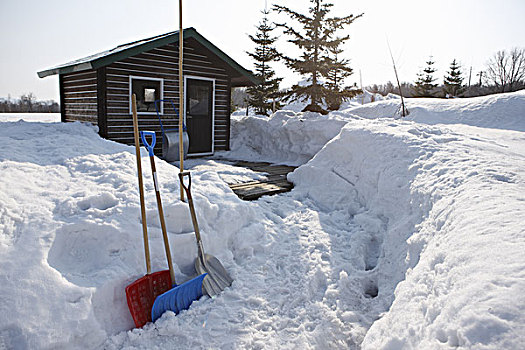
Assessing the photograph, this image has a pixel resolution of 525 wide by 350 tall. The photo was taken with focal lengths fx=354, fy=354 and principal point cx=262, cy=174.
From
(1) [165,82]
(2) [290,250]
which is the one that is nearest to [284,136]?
(1) [165,82]

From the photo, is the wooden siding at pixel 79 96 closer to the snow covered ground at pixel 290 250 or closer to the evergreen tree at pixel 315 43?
the snow covered ground at pixel 290 250

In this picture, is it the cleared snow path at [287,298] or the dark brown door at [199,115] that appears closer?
the cleared snow path at [287,298]

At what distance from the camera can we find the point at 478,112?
12219 millimetres

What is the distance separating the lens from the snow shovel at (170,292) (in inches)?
113

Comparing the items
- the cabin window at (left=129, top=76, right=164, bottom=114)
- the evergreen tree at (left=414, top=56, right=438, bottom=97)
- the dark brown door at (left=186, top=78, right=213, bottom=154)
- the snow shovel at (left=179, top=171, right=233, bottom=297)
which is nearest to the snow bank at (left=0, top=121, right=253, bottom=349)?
the snow shovel at (left=179, top=171, right=233, bottom=297)

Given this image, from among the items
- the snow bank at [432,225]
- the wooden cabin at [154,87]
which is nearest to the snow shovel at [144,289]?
the snow bank at [432,225]

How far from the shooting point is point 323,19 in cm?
1691

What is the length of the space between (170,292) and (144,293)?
0.21m

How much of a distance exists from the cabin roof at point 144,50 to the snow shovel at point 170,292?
5.31 metres

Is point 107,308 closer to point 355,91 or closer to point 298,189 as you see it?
point 298,189

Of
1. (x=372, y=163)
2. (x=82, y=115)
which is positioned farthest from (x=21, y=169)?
(x=82, y=115)

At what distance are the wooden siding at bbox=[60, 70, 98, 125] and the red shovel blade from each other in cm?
648

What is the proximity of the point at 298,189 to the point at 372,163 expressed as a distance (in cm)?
127

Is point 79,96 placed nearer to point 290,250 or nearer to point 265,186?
point 265,186
